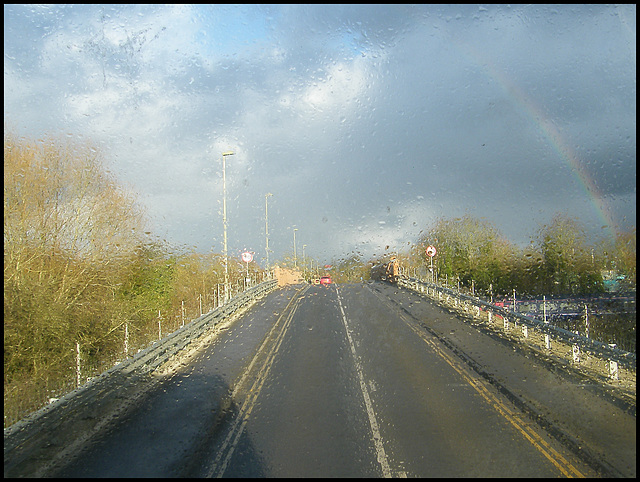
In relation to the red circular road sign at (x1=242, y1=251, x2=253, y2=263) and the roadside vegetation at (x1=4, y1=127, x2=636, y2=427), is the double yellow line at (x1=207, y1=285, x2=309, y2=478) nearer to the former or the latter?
the roadside vegetation at (x1=4, y1=127, x2=636, y2=427)

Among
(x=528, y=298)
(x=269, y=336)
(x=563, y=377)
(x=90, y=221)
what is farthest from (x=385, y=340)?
(x=90, y=221)

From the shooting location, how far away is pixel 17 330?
12.0 m

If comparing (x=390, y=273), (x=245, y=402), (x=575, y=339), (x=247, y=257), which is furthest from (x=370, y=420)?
(x=390, y=273)

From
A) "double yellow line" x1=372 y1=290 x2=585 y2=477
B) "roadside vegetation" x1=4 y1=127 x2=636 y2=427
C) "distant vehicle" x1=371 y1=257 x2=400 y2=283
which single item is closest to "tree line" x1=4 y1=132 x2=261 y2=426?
"roadside vegetation" x1=4 y1=127 x2=636 y2=427

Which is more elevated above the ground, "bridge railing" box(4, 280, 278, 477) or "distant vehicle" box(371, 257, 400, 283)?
"distant vehicle" box(371, 257, 400, 283)

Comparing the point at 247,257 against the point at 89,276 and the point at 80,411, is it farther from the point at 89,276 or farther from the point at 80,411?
the point at 80,411

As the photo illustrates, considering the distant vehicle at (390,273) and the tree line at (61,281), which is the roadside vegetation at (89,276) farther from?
the distant vehicle at (390,273)

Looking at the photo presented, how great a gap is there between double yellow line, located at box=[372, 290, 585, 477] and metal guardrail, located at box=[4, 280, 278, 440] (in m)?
7.08

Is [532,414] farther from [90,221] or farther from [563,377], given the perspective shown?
[90,221]

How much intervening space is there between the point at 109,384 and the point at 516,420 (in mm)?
7526

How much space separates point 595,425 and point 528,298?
48.8ft

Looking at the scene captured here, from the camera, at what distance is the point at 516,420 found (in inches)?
322

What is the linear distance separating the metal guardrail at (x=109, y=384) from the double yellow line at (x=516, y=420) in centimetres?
708

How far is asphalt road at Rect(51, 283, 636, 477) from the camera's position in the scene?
21.0 feet
